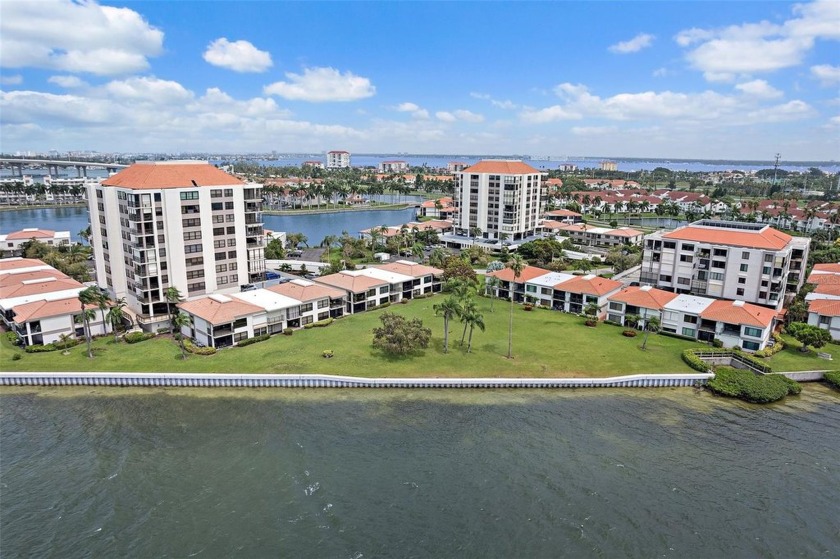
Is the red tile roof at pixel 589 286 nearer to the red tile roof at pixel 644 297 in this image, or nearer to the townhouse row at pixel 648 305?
the townhouse row at pixel 648 305

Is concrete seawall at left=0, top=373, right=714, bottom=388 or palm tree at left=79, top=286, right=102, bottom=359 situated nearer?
concrete seawall at left=0, top=373, right=714, bottom=388

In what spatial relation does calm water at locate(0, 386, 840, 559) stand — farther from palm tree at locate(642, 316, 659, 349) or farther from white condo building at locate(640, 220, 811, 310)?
white condo building at locate(640, 220, 811, 310)

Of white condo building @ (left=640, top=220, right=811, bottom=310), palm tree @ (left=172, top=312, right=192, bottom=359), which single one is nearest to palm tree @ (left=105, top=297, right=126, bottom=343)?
palm tree @ (left=172, top=312, right=192, bottom=359)

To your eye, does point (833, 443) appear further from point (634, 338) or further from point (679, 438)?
point (634, 338)

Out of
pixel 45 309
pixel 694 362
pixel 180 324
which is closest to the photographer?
pixel 694 362

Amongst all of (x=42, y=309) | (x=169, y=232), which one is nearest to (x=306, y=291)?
(x=169, y=232)

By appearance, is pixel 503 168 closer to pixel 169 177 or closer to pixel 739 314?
pixel 739 314
